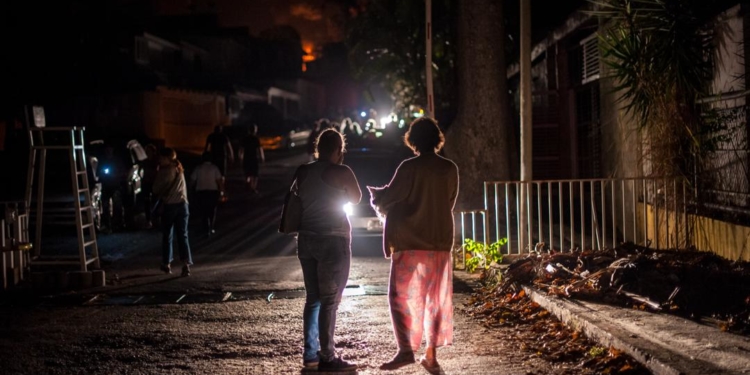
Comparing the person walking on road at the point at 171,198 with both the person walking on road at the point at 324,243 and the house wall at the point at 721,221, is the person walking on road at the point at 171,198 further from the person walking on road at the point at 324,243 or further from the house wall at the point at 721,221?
the house wall at the point at 721,221

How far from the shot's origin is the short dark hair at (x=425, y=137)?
6.75 metres

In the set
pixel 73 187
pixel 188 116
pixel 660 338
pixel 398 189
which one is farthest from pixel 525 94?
pixel 188 116

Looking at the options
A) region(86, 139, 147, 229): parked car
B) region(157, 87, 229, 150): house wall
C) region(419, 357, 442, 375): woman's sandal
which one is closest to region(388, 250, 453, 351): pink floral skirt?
region(419, 357, 442, 375): woman's sandal

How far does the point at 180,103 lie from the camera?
39.7 metres

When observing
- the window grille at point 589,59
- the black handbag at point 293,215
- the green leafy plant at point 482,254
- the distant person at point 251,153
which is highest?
the window grille at point 589,59

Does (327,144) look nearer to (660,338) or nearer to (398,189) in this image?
(398,189)

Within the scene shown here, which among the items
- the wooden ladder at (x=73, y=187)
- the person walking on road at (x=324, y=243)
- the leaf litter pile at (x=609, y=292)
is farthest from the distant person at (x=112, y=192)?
the person walking on road at (x=324, y=243)

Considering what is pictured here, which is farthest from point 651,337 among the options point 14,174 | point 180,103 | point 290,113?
point 290,113

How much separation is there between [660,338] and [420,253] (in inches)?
75.8

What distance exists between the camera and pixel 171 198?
38.0 ft

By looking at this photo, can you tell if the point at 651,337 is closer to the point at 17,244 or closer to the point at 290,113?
the point at 17,244

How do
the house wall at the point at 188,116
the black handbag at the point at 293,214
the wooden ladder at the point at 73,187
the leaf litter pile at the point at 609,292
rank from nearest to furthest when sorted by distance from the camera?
the black handbag at the point at 293,214, the leaf litter pile at the point at 609,292, the wooden ladder at the point at 73,187, the house wall at the point at 188,116

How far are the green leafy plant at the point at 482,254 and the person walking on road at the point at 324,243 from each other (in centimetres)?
448

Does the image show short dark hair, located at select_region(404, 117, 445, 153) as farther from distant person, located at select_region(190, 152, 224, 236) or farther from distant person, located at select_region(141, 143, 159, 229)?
distant person, located at select_region(141, 143, 159, 229)
